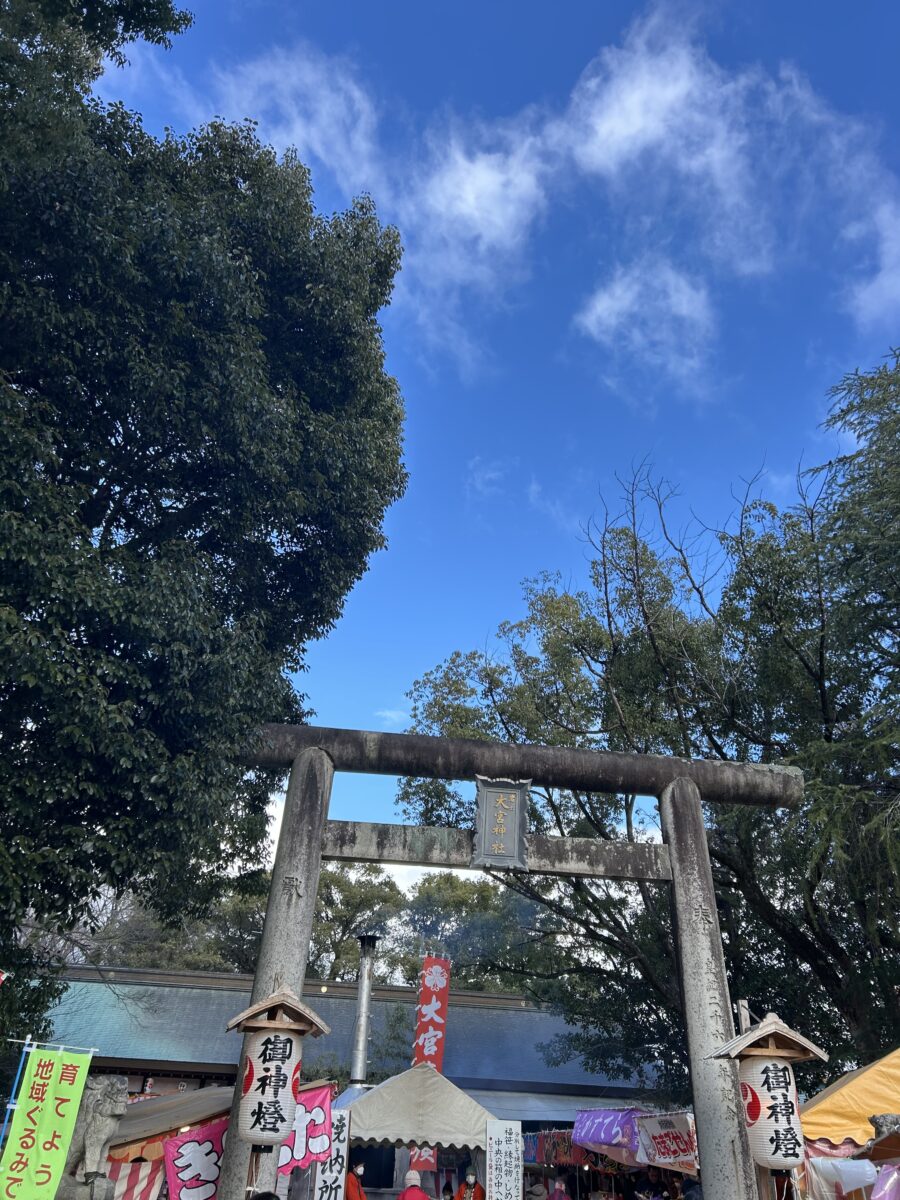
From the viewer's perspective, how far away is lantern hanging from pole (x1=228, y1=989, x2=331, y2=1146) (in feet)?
20.0

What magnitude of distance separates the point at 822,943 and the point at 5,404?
1156cm

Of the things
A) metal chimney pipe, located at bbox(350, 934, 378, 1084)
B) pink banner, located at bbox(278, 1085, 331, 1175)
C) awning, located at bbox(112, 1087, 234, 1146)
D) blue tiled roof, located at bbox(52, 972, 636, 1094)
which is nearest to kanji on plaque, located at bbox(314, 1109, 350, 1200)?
pink banner, located at bbox(278, 1085, 331, 1175)

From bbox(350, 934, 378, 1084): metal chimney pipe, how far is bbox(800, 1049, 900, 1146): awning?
982 centimetres

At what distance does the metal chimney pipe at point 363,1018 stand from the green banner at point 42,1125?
30.6ft

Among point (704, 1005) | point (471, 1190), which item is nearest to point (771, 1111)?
point (704, 1005)

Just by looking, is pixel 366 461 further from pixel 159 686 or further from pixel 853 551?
pixel 853 551

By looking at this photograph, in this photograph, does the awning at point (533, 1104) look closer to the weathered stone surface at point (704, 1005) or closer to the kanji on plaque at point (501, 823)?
the weathered stone surface at point (704, 1005)

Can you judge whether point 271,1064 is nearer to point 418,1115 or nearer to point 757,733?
point 418,1115

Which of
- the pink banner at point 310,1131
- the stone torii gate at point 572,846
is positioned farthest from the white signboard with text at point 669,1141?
the pink banner at point 310,1131

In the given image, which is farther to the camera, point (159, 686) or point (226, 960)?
point (226, 960)

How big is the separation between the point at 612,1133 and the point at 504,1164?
2.76 m

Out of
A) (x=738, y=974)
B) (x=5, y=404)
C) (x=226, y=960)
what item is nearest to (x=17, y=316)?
(x=5, y=404)

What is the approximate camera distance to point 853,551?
977 cm

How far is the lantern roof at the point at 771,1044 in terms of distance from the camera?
20.1ft
